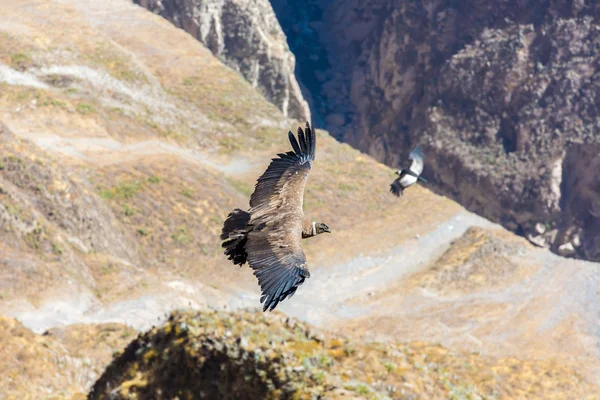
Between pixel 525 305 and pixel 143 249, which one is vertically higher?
pixel 525 305

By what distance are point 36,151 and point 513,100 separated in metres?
100

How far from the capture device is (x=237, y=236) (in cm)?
1457

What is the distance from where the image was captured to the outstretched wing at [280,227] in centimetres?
1338

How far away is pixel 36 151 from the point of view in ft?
142

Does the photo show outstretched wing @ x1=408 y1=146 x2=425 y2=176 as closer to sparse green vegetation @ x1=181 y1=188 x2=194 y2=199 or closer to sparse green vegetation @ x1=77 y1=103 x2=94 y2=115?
sparse green vegetation @ x1=181 y1=188 x2=194 y2=199

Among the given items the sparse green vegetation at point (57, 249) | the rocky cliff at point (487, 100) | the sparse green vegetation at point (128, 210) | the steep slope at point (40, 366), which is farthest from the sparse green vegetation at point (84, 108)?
the rocky cliff at point (487, 100)

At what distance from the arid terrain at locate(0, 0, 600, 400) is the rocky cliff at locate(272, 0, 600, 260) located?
6123 centimetres

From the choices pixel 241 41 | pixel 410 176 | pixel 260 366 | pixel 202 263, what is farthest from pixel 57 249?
pixel 241 41

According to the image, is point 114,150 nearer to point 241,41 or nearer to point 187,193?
point 187,193

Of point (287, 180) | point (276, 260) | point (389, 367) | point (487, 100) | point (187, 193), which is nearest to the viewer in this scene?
point (276, 260)

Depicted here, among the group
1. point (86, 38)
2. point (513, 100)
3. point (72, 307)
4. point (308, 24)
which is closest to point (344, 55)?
point (308, 24)

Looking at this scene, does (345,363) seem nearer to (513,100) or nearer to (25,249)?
(25,249)

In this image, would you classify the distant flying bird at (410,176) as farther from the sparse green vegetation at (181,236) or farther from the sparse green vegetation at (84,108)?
the sparse green vegetation at (84,108)

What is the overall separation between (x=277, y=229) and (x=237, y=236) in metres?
0.73
